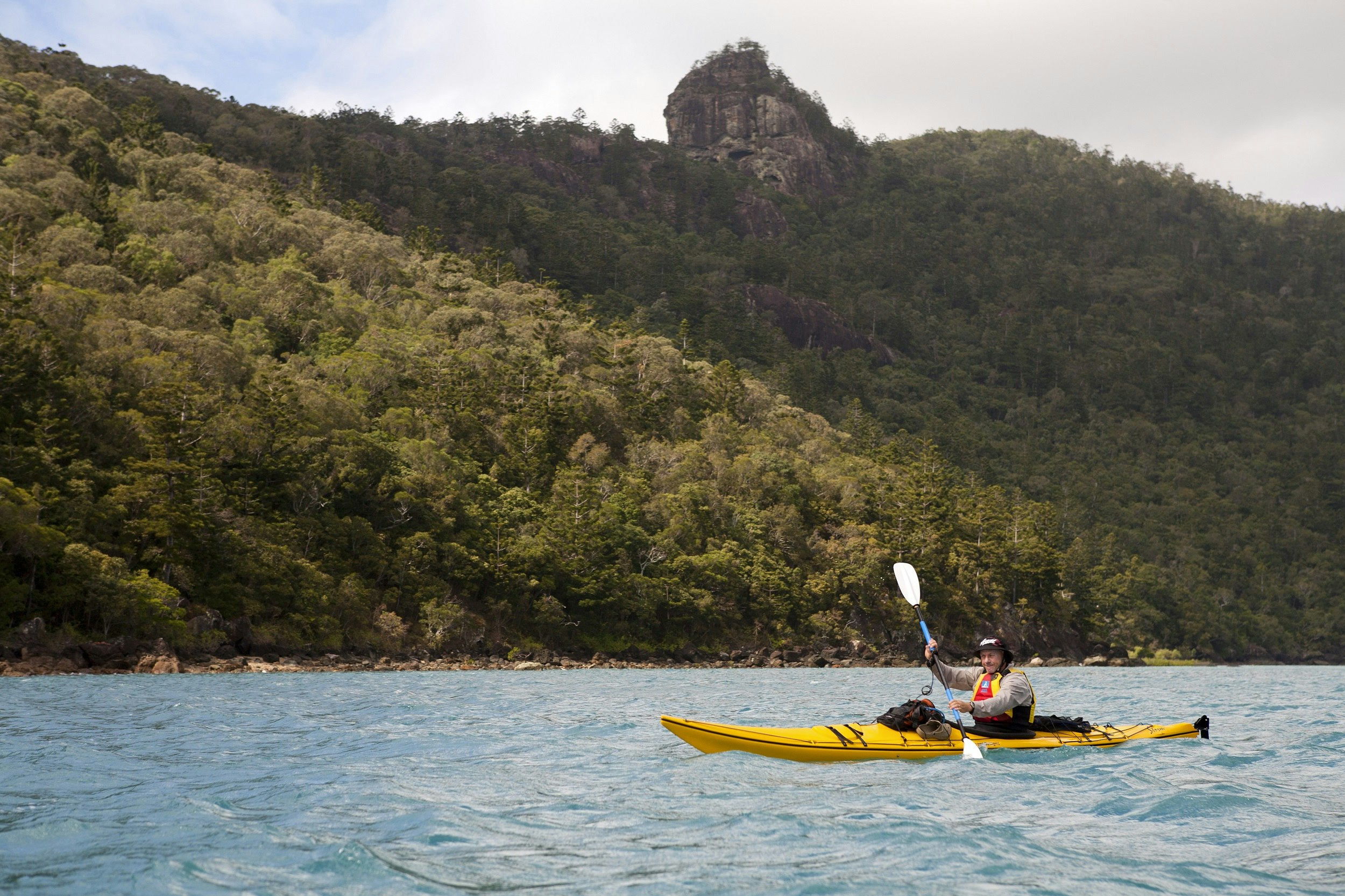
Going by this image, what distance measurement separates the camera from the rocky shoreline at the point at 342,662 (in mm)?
30859

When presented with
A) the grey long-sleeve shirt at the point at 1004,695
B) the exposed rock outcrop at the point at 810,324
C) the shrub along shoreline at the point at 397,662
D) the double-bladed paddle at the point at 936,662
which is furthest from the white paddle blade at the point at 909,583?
the exposed rock outcrop at the point at 810,324

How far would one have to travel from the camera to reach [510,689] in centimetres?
2753

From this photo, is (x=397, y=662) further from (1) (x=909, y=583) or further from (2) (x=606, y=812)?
(2) (x=606, y=812)

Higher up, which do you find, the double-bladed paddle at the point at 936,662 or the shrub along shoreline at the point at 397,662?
the double-bladed paddle at the point at 936,662

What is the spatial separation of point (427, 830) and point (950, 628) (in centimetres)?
6147

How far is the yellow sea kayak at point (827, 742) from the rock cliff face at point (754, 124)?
556 feet

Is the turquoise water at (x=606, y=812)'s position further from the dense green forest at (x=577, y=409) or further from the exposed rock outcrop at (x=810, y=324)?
the exposed rock outcrop at (x=810, y=324)

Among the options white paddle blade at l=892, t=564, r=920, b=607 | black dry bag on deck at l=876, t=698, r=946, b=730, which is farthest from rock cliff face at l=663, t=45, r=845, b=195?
black dry bag on deck at l=876, t=698, r=946, b=730

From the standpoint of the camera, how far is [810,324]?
419 ft

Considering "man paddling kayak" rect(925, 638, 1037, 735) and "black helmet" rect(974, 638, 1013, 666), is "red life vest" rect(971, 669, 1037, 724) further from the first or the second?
"black helmet" rect(974, 638, 1013, 666)

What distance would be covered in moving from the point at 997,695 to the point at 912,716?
1082 mm

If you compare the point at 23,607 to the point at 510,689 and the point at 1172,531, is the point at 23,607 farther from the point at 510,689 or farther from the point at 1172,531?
the point at 1172,531

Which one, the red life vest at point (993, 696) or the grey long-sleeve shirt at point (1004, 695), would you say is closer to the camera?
the grey long-sleeve shirt at point (1004, 695)

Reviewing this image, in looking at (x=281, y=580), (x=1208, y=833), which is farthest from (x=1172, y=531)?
(x=1208, y=833)
